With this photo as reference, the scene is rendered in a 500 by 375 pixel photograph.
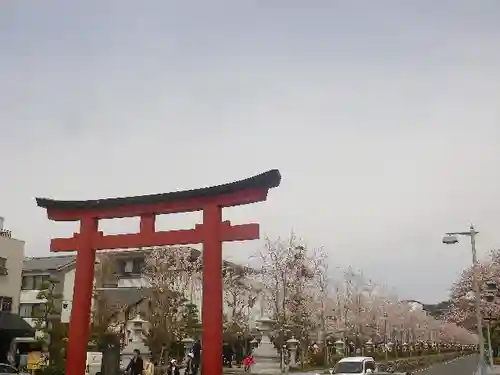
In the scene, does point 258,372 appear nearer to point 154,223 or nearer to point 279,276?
point 154,223

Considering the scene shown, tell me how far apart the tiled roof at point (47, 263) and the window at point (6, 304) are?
1108 cm

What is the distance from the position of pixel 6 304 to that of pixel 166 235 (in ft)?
75.9

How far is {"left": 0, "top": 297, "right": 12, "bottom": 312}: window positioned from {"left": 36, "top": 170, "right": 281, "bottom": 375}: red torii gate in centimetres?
1885

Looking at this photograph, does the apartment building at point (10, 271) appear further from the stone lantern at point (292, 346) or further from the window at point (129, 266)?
the stone lantern at point (292, 346)

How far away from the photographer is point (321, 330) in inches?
1769

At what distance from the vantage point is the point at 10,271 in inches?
1388

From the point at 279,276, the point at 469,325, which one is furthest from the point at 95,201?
the point at 469,325

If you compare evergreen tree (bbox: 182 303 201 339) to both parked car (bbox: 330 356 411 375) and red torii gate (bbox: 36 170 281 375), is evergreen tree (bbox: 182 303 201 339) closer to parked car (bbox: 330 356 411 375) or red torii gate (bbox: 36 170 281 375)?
parked car (bbox: 330 356 411 375)

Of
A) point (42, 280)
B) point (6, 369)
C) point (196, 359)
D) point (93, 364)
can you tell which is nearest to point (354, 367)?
point (196, 359)

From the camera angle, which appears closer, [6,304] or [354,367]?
[354,367]

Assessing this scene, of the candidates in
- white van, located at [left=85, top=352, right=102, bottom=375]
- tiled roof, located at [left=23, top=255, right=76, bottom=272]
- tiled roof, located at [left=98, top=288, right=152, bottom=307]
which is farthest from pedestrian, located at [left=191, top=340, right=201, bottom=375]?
tiled roof, located at [left=23, top=255, right=76, bottom=272]

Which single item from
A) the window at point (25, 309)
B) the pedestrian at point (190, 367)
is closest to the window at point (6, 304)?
the window at point (25, 309)

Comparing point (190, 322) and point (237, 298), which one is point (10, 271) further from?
point (237, 298)

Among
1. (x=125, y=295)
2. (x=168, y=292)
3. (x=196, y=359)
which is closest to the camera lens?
(x=196, y=359)
